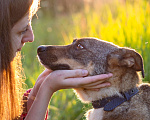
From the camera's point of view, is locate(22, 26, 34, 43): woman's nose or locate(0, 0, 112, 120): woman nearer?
locate(0, 0, 112, 120): woman

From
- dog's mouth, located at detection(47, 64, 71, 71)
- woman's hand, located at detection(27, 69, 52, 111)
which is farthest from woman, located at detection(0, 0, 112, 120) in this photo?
woman's hand, located at detection(27, 69, 52, 111)

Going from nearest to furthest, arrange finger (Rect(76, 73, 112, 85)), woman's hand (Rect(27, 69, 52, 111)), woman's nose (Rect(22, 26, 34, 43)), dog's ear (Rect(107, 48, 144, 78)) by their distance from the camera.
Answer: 1. finger (Rect(76, 73, 112, 85))
2. dog's ear (Rect(107, 48, 144, 78))
3. woman's nose (Rect(22, 26, 34, 43))
4. woman's hand (Rect(27, 69, 52, 111))

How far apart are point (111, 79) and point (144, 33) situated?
2467 millimetres

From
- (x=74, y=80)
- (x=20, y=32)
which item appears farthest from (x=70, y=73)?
(x=20, y=32)

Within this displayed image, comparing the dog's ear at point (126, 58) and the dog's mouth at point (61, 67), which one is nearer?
the dog's ear at point (126, 58)

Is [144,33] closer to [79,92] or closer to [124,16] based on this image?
[124,16]

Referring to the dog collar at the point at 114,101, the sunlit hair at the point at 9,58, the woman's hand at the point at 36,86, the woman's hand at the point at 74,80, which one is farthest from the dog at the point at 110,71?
the sunlit hair at the point at 9,58

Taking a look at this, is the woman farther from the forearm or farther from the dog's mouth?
the dog's mouth

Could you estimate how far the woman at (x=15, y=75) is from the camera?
2.72 meters

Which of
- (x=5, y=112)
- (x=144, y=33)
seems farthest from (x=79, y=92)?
(x=144, y=33)

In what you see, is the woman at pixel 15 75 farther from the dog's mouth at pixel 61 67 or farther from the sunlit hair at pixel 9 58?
the dog's mouth at pixel 61 67

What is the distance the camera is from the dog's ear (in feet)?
Answer: 9.20

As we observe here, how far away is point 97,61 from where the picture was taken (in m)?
3.08

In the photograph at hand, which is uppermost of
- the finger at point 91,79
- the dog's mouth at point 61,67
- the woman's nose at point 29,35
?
the woman's nose at point 29,35
